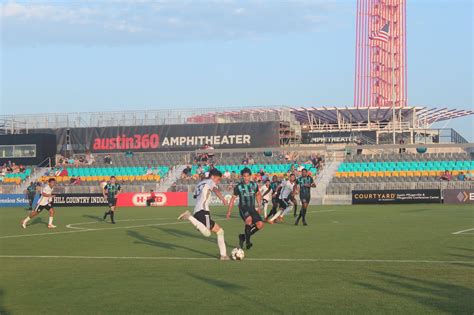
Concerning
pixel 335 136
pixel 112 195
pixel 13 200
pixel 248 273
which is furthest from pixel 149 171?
pixel 248 273

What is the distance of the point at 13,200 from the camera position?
2291 inches

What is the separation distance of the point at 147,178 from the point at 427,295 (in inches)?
1980

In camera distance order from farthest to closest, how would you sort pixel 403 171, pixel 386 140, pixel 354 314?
1. pixel 386 140
2. pixel 403 171
3. pixel 354 314

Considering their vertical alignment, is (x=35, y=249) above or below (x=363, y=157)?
below

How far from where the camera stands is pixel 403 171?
179 ft

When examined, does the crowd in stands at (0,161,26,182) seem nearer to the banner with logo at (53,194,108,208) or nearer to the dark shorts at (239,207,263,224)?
the banner with logo at (53,194,108,208)

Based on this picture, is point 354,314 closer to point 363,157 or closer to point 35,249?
point 35,249

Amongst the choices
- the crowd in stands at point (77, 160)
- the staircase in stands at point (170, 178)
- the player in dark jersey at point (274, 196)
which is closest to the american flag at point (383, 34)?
the staircase in stands at point (170, 178)

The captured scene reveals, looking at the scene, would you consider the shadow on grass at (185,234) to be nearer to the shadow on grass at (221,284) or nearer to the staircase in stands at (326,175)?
the shadow on grass at (221,284)

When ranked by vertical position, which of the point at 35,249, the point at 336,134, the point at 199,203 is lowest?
the point at 35,249

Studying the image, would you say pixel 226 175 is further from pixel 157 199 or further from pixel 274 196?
pixel 274 196

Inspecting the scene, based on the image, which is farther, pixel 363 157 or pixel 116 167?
pixel 116 167

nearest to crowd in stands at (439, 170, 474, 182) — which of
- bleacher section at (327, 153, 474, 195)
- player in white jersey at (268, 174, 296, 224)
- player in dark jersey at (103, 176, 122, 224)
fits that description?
bleacher section at (327, 153, 474, 195)

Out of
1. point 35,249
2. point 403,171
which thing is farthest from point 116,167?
point 35,249
